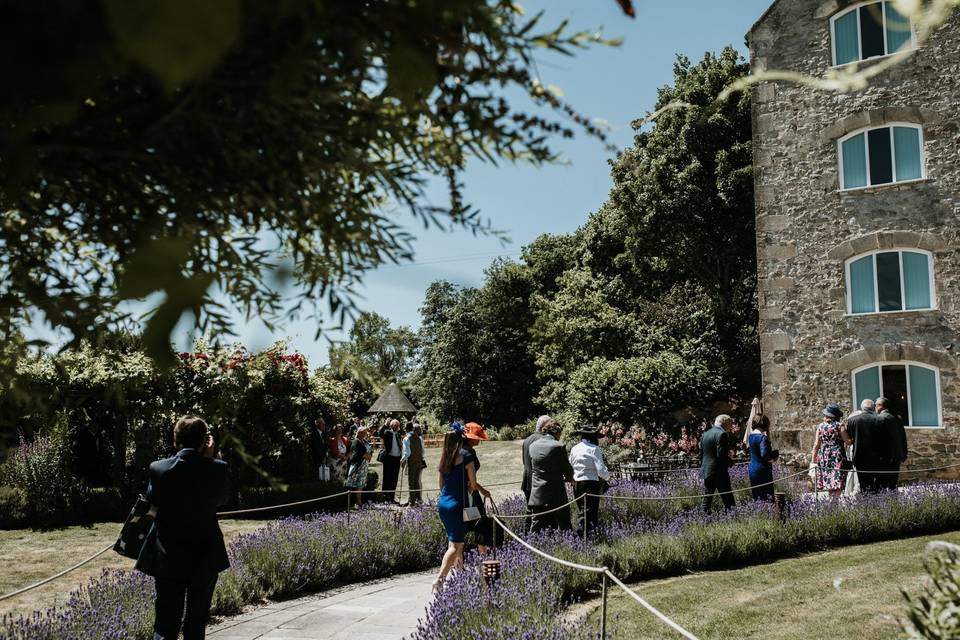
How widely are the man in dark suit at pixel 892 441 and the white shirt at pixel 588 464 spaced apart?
427 centimetres

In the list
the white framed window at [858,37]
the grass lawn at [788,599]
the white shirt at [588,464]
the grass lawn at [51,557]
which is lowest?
the grass lawn at [51,557]

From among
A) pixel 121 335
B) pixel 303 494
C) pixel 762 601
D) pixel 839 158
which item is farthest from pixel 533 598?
pixel 839 158

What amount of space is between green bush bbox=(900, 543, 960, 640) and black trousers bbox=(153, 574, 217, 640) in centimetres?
409

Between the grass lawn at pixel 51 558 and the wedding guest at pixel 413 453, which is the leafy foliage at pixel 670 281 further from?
the grass lawn at pixel 51 558

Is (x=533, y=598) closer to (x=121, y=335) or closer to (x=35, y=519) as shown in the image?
(x=121, y=335)

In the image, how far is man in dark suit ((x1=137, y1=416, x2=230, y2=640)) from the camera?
16.1ft

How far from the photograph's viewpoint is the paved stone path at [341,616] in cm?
654

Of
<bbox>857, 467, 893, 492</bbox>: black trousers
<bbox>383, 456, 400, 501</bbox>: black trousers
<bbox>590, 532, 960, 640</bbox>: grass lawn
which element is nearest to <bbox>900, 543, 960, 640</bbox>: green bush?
<bbox>590, 532, 960, 640</bbox>: grass lawn

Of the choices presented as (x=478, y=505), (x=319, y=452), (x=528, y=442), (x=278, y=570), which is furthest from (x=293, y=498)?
(x=478, y=505)

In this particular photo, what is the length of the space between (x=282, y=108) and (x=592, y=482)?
9.05m

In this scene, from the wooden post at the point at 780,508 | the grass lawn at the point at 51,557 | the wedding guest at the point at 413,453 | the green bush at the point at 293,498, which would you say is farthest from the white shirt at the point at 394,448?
the wooden post at the point at 780,508

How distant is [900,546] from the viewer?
368 inches

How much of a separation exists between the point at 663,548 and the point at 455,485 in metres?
2.85

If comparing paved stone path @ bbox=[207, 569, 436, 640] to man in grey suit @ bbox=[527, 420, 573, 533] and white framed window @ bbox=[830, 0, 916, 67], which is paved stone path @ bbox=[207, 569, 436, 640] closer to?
man in grey suit @ bbox=[527, 420, 573, 533]
